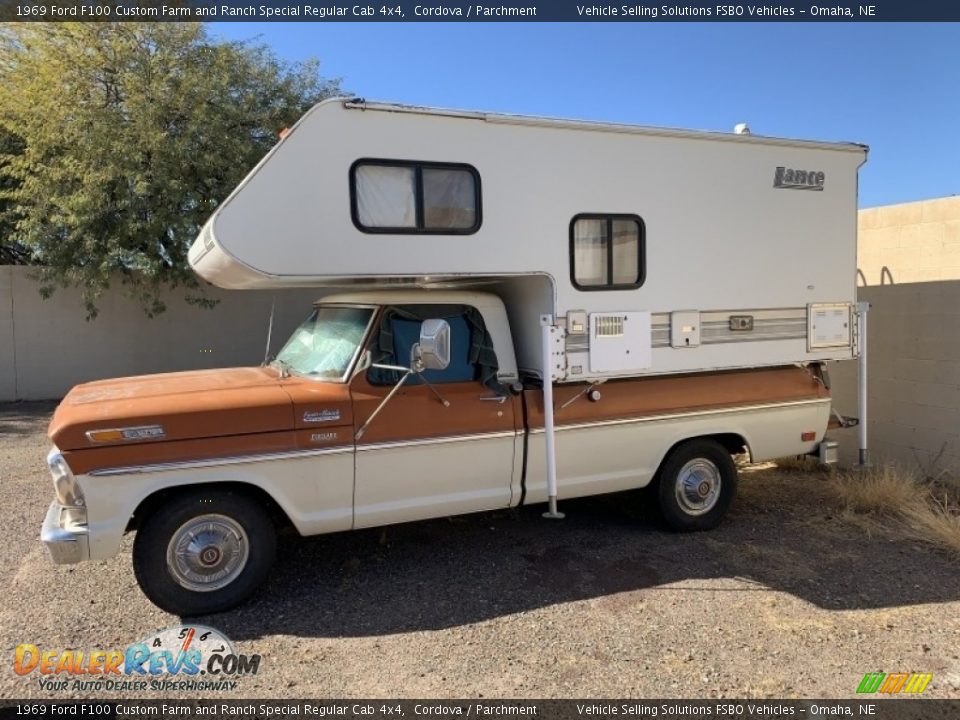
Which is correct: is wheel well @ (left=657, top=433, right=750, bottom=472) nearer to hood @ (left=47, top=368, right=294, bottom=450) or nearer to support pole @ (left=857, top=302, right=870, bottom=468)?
support pole @ (left=857, top=302, right=870, bottom=468)

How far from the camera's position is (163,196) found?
10.7 metres

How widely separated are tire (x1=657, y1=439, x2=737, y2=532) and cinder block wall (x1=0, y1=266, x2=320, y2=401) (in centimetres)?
774

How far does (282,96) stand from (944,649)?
11788 millimetres

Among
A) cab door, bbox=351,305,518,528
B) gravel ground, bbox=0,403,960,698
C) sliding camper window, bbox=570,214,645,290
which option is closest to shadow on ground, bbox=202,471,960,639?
gravel ground, bbox=0,403,960,698

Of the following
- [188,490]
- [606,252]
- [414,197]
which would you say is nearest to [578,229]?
[606,252]

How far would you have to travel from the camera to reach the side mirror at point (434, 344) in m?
3.81

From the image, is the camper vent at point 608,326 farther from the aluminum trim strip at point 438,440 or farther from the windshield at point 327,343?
the windshield at point 327,343

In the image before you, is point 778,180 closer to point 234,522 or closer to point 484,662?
point 484,662

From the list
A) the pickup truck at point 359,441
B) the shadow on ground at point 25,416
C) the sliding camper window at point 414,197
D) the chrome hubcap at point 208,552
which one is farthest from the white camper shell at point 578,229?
the shadow on ground at point 25,416

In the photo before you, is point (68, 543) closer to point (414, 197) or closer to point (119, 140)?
point (414, 197)

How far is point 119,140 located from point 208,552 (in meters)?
8.60

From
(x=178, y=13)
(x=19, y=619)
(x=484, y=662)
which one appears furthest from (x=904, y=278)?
(x=178, y=13)

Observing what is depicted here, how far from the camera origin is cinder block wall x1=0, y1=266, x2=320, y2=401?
38.6ft

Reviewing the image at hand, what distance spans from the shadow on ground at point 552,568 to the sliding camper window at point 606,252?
6.24 feet
